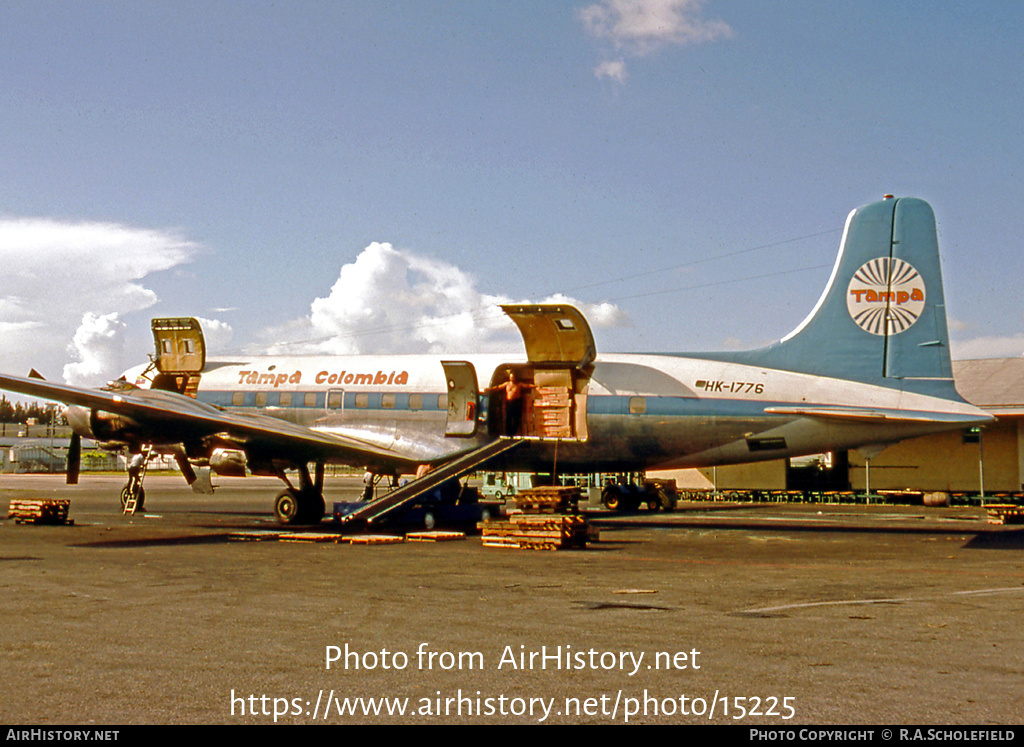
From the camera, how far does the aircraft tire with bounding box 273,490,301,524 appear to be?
2470 cm

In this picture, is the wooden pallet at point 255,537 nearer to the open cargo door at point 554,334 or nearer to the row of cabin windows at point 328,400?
the row of cabin windows at point 328,400

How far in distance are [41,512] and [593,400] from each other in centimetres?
1529

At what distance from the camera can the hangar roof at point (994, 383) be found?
127ft

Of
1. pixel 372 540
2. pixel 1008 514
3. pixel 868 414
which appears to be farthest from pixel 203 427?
pixel 1008 514

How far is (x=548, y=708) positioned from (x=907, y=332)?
17.6 metres

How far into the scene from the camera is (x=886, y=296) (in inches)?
840

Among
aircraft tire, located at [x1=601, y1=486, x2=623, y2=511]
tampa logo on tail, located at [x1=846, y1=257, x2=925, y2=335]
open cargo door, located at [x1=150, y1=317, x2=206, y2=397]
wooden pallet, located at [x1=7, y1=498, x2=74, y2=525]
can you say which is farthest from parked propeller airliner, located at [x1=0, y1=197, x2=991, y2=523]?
aircraft tire, located at [x1=601, y1=486, x2=623, y2=511]

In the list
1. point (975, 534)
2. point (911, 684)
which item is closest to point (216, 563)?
point (911, 684)

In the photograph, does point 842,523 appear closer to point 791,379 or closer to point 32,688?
point 791,379

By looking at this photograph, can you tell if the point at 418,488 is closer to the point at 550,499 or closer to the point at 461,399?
the point at 461,399

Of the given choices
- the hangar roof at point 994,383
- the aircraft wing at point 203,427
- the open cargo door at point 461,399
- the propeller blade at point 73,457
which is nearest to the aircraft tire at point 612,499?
the open cargo door at point 461,399

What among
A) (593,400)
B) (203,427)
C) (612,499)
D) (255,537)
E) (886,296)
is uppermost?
(886,296)

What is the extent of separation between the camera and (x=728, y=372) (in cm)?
2272

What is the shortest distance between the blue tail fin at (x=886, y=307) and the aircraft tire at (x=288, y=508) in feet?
45.3
